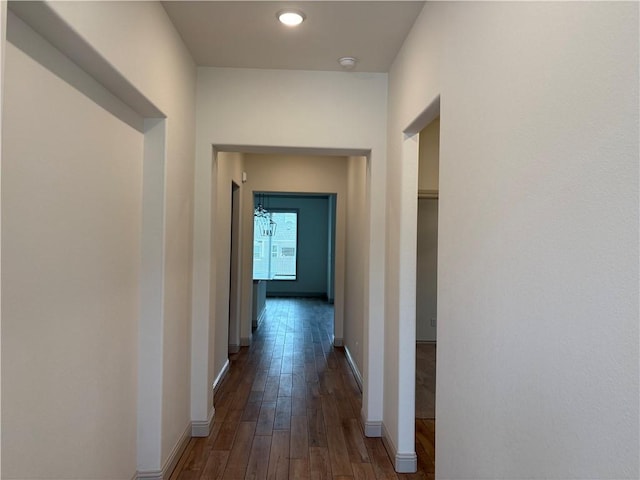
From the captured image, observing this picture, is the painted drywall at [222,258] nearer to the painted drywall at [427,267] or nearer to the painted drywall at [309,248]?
the painted drywall at [427,267]

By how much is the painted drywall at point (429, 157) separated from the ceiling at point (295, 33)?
1.77 m

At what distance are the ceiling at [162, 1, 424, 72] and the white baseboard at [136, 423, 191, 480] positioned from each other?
2.50m

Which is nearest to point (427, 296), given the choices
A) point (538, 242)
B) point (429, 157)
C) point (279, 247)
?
point (429, 157)

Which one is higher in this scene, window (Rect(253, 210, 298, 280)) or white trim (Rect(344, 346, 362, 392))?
window (Rect(253, 210, 298, 280))

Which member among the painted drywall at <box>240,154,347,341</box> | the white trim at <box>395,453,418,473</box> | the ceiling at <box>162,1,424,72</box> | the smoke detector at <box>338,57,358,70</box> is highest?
the ceiling at <box>162,1,424,72</box>

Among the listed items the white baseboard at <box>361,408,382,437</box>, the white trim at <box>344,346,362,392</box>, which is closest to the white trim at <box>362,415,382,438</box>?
the white baseboard at <box>361,408,382,437</box>

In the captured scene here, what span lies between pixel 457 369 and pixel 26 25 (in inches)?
75.3

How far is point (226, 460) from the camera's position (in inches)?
106

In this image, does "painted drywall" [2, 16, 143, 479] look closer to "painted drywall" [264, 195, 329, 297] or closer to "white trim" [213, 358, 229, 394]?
"white trim" [213, 358, 229, 394]

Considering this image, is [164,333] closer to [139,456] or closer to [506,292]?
[139,456]

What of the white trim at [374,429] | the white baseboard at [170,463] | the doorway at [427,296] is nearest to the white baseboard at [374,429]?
the white trim at [374,429]

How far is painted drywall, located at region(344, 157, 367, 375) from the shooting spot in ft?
13.8

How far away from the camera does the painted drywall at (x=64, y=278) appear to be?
1.30m

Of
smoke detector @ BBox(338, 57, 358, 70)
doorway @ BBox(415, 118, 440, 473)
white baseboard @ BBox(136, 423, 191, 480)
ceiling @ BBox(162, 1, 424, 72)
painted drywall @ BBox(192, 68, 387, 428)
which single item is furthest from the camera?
doorway @ BBox(415, 118, 440, 473)
